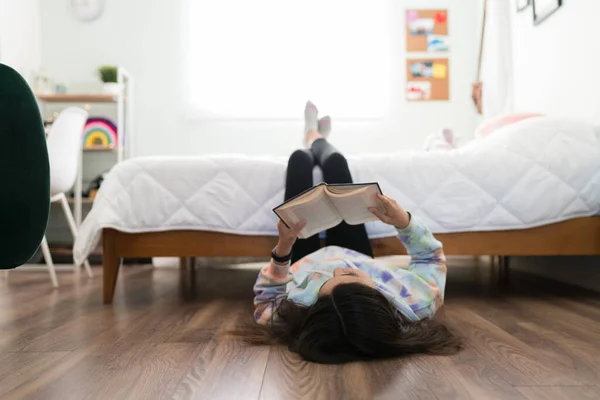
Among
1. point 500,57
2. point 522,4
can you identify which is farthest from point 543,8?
point 500,57

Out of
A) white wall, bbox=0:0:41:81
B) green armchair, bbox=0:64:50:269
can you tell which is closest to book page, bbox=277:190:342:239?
green armchair, bbox=0:64:50:269

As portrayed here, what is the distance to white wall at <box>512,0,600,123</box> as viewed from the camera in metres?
2.26

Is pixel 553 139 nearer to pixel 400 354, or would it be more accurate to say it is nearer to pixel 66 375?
pixel 400 354

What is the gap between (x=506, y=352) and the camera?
1227mm

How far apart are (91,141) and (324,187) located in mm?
2977

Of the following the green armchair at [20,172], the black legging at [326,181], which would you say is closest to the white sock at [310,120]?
the black legging at [326,181]

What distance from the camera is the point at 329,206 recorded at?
1312 millimetres

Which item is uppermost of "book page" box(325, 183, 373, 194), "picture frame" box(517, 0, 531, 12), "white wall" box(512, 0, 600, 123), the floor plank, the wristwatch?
"picture frame" box(517, 0, 531, 12)

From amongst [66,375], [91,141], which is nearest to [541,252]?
[66,375]

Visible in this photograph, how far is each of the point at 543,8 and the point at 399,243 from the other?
64.4 inches

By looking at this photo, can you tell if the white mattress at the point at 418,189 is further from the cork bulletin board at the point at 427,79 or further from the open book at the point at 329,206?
the cork bulletin board at the point at 427,79

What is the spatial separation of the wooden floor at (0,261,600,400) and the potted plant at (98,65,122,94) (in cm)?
187

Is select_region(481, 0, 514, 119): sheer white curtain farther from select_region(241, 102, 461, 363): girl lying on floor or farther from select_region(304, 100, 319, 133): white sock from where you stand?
select_region(241, 102, 461, 363): girl lying on floor

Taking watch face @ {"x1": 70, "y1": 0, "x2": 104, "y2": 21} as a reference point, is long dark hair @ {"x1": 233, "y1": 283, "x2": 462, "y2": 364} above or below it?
below
